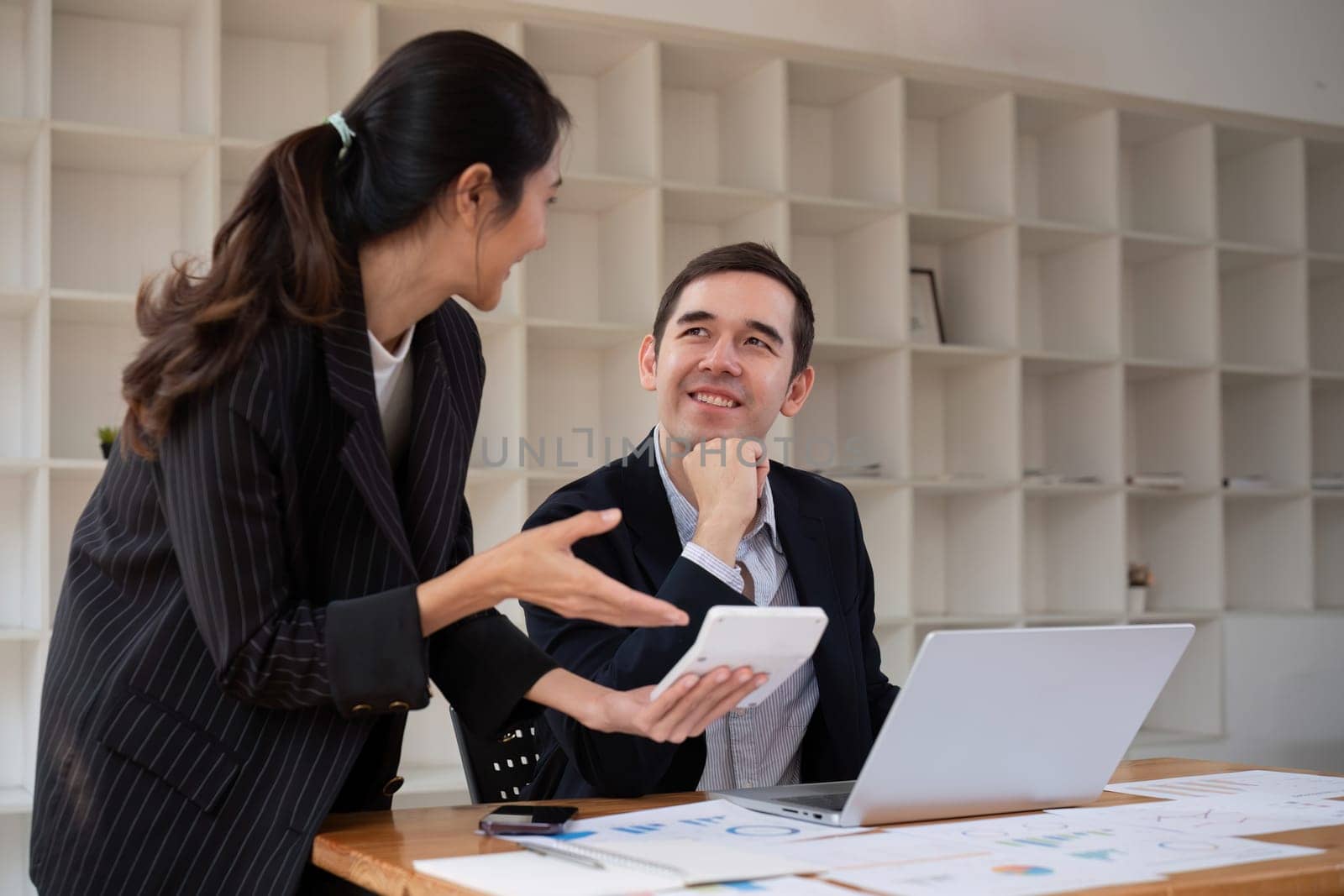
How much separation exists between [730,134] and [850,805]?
125 inches

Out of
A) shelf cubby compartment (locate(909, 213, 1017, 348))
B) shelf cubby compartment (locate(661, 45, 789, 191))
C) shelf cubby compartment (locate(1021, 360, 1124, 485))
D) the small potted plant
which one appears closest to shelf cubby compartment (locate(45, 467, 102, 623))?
the small potted plant

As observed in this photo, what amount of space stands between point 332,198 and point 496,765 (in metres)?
0.80

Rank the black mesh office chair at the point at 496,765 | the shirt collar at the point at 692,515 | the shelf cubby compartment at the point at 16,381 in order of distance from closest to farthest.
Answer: the black mesh office chair at the point at 496,765
the shirt collar at the point at 692,515
the shelf cubby compartment at the point at 16,381

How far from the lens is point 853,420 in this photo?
429 centimetres

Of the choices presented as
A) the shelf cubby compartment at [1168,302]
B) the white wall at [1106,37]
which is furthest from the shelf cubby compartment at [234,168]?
the shelf cubby compartment at [1168,302]

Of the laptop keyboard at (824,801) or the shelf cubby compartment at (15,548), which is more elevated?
the shelf cubby compartment at (15,548)

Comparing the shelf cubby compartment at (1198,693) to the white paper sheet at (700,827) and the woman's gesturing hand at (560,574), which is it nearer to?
the white paper sheet at (700,827)

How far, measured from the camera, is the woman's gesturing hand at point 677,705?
4.15ft

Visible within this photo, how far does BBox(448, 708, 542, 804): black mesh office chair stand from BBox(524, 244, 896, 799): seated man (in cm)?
3

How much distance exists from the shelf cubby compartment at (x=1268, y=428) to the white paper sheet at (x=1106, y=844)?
12.2ft

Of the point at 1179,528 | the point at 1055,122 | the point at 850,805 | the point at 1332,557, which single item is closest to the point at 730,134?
the point at 1055,122

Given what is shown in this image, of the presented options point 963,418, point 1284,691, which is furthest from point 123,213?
point 1284,691

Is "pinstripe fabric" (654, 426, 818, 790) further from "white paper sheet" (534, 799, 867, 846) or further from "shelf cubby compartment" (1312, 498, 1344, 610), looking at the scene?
"shelf cubby compartment" (1312, 498, 1344, 610)

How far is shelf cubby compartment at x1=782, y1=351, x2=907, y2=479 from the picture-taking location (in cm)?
411
